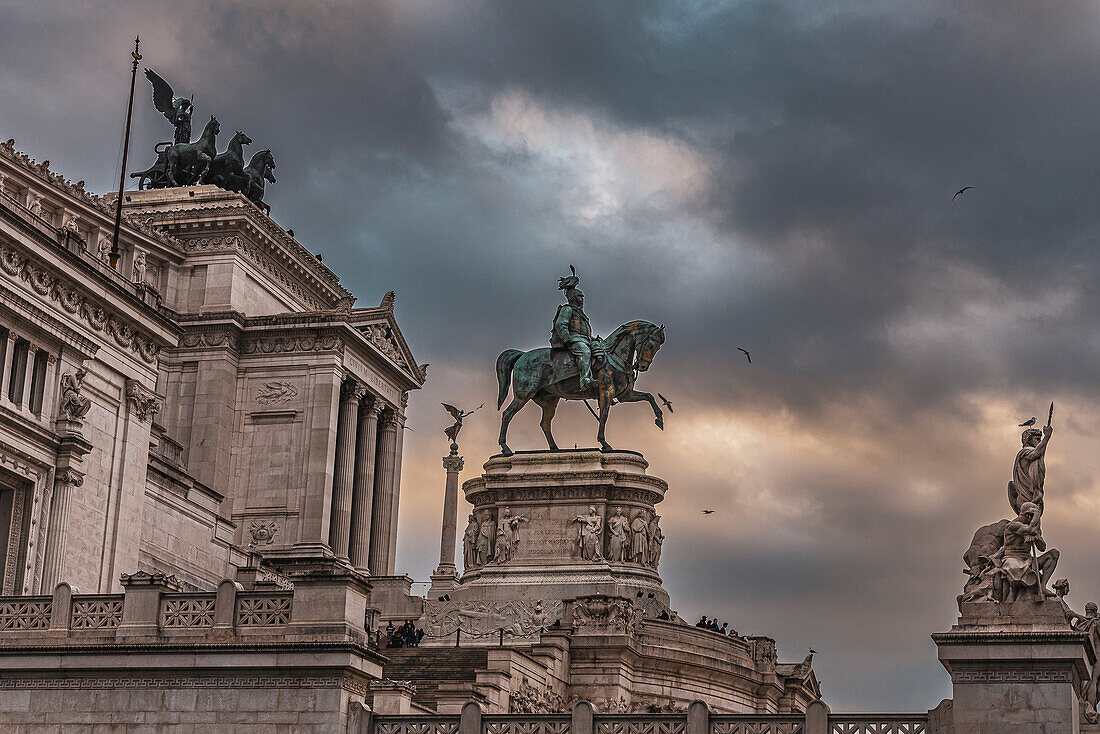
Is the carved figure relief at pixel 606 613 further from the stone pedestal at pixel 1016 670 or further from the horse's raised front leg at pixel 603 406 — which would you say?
the stone pedestal at pixel 1016 670

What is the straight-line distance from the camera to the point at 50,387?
54.8 m

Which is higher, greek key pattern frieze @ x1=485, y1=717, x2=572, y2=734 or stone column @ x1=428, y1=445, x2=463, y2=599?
stone column @ x1=428, y1=445, x2=463, y2=599

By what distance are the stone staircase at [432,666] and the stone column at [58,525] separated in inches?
402

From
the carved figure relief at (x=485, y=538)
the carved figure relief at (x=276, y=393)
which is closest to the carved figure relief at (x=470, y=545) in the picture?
the carved figure relief at (x=485, y=538)

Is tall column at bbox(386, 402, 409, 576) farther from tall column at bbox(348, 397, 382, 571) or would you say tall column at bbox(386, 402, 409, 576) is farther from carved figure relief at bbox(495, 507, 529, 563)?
carved figure relief at bbox(495, 507, 529, 563)

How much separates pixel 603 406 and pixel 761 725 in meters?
33.6

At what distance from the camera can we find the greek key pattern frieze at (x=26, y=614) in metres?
34.0

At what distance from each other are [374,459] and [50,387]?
121 feet

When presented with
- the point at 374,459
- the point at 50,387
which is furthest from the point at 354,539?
the point at 50,387

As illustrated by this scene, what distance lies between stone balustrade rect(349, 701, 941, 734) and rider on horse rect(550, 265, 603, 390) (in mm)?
32945

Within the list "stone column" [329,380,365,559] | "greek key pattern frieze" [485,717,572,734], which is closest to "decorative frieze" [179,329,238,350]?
"stone column" [329,380,365,559]

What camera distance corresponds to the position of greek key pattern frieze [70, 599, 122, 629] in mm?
33469

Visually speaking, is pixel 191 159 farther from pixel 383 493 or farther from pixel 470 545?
pixel 470 545

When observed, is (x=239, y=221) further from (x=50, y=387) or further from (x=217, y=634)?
(x=217, y=634)
